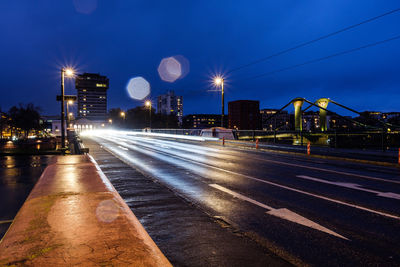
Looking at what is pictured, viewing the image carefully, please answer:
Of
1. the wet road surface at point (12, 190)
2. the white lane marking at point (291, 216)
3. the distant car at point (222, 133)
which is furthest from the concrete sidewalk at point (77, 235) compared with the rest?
the distant car at point (222, 133)

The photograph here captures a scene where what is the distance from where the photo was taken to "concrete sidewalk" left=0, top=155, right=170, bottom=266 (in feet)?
10.0

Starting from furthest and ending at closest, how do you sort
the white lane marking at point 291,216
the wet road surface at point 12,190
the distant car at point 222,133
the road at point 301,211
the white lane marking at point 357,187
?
the distant car at point 222,133 → the white lane marking at point 357,187 → the wet road surface at point 12,190 → the white lane marking at point 291,216 → the road at point 301,211

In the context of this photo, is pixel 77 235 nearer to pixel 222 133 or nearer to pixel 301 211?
pixel 301 211

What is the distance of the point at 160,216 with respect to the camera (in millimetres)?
5508

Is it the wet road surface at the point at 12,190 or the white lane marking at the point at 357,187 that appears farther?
the white lane marking at the point at 357,187

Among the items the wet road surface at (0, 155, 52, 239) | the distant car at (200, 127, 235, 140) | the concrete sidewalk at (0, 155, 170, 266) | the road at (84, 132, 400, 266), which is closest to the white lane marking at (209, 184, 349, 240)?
A: the road at (84, 132, 400, 266)

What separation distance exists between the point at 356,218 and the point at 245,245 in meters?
2.73

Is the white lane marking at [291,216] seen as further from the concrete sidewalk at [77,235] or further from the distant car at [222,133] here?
the distant car at [222,133]

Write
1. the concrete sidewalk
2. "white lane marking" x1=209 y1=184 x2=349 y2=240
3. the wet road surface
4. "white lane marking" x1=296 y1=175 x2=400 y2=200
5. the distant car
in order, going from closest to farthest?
the concrete sidewalk, "white lane marking" x1=209 y1=184 x2=349 y2=240, the wet road surface, "white lane marking" x1=296 y1=175 x2=400 y2=200, the distant car

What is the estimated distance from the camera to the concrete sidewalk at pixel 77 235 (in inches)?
121

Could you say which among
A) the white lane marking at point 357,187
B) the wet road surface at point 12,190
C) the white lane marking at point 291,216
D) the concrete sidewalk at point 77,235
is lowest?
the wet road surface at point 12,190

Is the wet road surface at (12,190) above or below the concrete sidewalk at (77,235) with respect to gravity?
below

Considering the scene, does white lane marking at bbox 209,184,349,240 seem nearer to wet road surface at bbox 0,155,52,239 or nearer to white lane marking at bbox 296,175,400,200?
white lane marking at bbox 296,175,400,200

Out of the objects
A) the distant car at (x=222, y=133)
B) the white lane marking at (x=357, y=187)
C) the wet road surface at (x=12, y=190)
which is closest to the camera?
the wet road surface at (x=12, y=190)
